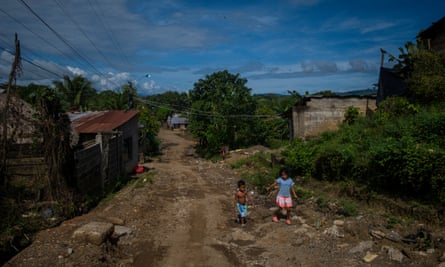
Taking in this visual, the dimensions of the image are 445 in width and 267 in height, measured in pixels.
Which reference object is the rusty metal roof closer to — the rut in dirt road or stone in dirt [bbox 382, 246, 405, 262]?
the rut in dirt road

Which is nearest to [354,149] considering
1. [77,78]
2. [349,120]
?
[349,120]

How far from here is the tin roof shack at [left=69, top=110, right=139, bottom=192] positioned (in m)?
8.70

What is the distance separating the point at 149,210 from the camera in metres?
8.84

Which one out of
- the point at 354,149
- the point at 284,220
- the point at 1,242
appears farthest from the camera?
the point at 354,149

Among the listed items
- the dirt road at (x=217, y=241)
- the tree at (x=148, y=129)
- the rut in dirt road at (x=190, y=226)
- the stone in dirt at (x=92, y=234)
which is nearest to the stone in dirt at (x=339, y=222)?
the dirt road at (x=217, y=241)

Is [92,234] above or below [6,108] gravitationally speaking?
below

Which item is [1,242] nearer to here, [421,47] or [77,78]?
Result: [421,47]

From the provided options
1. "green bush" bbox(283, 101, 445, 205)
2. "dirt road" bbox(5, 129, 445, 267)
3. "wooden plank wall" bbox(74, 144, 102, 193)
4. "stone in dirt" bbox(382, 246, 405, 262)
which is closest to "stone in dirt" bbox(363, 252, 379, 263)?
"dirt road" bbox(5, 129, 445, 267)

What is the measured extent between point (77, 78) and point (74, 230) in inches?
939

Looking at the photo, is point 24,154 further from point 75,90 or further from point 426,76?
point 75,90

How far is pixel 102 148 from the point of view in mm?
10578

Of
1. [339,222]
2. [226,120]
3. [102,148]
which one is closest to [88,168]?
[102,148]

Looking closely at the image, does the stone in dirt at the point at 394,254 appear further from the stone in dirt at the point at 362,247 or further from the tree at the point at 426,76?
the tree at the point at 426,76

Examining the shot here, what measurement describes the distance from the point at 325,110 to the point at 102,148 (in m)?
11.9
